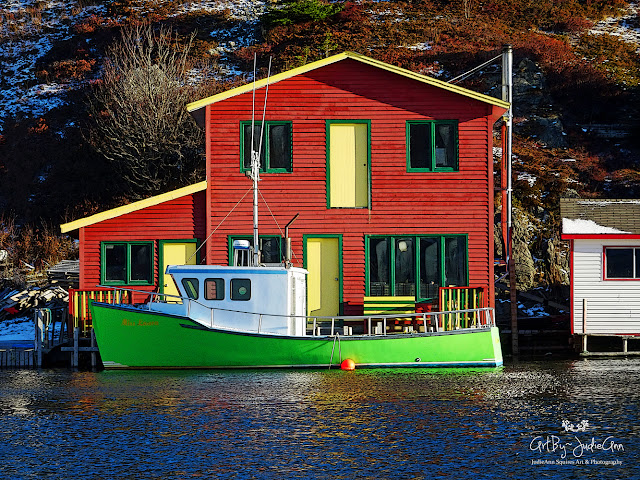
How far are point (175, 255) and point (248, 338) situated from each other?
4900 millimetres

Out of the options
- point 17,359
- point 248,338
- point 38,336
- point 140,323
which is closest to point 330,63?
point 248,338

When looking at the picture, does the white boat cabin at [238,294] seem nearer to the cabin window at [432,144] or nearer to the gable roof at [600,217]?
the cabin window at [432,144]

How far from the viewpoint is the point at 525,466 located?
1363cm

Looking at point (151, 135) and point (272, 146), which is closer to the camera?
point (272, 146)

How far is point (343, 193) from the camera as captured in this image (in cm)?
2712

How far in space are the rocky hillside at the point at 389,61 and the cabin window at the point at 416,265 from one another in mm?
8523

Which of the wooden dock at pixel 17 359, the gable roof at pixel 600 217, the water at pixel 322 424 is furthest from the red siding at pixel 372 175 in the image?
the wooden dock at pixel 17 359

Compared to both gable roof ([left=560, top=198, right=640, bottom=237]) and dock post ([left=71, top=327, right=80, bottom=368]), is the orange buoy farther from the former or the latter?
gable roof ([left=560, top=198, right=640, bottom=237])

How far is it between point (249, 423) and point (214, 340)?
265 inches

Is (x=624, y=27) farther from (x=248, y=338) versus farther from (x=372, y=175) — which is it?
(x=248, y=338)

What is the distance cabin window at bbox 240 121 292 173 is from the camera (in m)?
27.1

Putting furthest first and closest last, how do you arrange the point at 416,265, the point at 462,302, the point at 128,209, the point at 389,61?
1. the point at 389,61
2. the point at 416,265
3. the point at 128,209
4. the point at 462,302

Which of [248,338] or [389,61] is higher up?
[389,61]

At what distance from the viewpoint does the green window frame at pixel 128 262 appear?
88.4 ft
